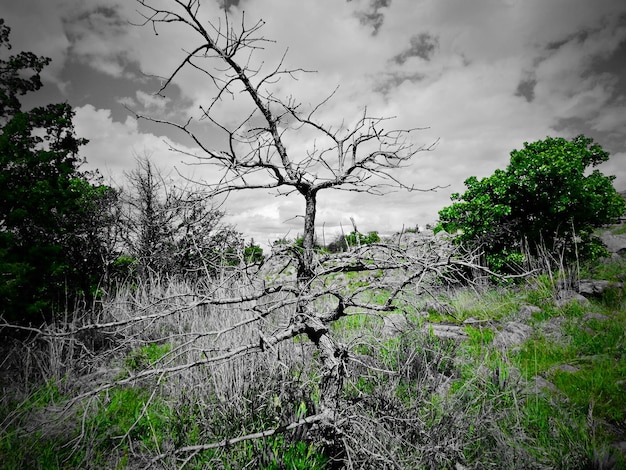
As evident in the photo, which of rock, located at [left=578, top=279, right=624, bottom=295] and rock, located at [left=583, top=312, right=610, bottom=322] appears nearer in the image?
rock, located at [left=583, top=312, right=610, bottom=322]

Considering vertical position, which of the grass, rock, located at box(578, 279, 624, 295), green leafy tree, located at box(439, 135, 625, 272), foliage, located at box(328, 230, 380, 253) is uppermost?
green leafy tree, located at box(439, 135, 625, 272)

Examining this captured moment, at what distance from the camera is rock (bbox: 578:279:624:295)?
512cm

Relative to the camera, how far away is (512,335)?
4.25 metres

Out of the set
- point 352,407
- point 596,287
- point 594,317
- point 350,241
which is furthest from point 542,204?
point 352,407

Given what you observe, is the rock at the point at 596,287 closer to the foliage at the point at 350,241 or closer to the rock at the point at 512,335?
the rock at the point at 512,335

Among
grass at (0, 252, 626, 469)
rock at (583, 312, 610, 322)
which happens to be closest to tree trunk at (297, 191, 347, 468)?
grass at (0, 252, 626, 469)

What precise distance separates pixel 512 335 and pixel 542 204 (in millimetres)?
4444

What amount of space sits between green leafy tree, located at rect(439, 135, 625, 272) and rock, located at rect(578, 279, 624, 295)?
117 cm

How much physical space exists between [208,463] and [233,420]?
1.40 feet

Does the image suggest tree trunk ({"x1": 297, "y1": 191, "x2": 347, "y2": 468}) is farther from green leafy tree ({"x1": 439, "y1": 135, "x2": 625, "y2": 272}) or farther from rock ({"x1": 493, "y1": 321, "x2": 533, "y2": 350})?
green leafy tree ({"x1": 439, "y1": 135, "x2": 625, "y2": 272})

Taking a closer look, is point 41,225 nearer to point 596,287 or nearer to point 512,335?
point 512,335

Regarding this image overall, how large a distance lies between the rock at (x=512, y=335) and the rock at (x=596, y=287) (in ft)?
6.09

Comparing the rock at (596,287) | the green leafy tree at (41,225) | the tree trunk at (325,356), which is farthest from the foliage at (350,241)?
the rock at (596,287)

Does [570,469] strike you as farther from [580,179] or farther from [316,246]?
[580,179]
